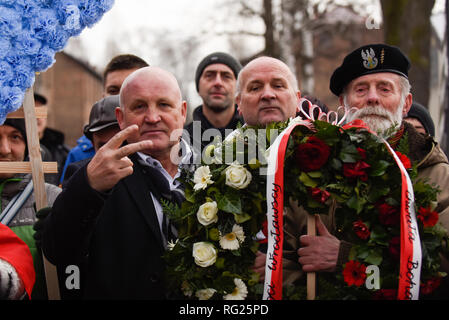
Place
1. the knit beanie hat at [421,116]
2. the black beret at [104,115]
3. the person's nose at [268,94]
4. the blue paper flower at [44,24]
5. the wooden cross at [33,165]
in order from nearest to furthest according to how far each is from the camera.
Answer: the blue paper flower at [44,24], the wooden cross at [33,165], the person's nose at [268,94], the black beret at [104,115], the knit beanie hat at [421,116]

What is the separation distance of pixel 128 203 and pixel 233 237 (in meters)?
0.67

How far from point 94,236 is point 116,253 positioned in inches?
6.3

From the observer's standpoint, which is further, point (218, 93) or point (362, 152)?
point (218, 93)

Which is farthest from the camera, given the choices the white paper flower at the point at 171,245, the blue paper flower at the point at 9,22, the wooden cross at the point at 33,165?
the wooden cross at the point at 33,165

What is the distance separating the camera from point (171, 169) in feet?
10.2

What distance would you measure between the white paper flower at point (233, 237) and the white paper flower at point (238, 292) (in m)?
0.18

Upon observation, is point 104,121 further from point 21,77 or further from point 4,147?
point 21,77

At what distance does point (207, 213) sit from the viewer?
2.53 m

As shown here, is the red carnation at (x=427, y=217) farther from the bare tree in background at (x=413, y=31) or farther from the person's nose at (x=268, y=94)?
the bare tree in background at (x=413, y=31)

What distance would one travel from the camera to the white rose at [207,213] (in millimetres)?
2518

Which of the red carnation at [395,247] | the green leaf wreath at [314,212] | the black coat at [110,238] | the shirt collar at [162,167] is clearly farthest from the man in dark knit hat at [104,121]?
the red carnation at [395,247]

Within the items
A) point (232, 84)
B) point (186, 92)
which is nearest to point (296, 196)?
point (232, 84)

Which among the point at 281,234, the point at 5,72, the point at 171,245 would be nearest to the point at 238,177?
the point at 281,234

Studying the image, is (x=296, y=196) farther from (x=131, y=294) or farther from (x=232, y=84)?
(x=232, y=84)
